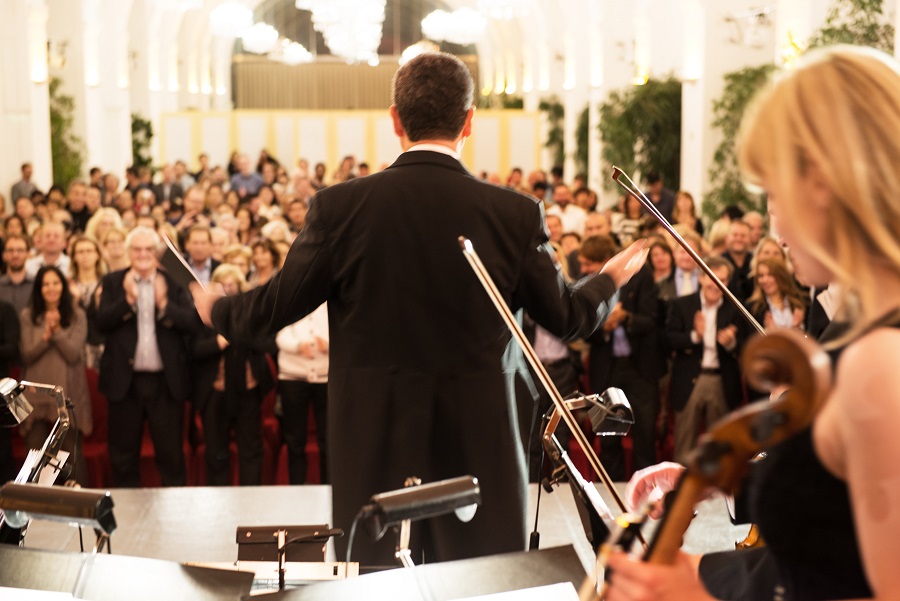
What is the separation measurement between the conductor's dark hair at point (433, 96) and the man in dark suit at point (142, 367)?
3.68 m

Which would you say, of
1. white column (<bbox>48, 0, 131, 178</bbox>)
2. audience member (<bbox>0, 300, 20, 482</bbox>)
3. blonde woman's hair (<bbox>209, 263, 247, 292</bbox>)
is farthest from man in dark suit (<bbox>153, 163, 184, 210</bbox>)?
audience member (<bbox>0, 300, 20, 482</bbox>)

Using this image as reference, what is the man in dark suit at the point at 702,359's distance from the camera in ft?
21.0

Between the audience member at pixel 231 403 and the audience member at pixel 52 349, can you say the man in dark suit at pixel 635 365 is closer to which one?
the audience member at pixel 231 403

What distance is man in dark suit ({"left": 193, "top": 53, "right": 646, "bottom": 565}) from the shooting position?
2795 mm

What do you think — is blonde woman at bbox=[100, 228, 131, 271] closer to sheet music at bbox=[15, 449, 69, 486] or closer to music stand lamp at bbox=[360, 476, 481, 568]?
sheet music at bbox=[15, 449, 69, 486]

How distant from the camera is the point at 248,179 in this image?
19.7m

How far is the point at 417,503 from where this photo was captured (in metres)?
1.90

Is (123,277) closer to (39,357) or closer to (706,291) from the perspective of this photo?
(39,357)

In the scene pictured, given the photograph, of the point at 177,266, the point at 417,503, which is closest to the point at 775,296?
the point at 177,266

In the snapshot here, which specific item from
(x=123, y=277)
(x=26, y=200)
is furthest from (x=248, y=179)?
(x=123, y=277)

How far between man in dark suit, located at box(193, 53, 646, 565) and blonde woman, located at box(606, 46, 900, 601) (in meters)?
1.40

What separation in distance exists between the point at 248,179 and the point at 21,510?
59.2 feet

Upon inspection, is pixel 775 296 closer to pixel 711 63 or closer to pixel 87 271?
pixel 87 271

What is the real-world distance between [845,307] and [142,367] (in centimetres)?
530
